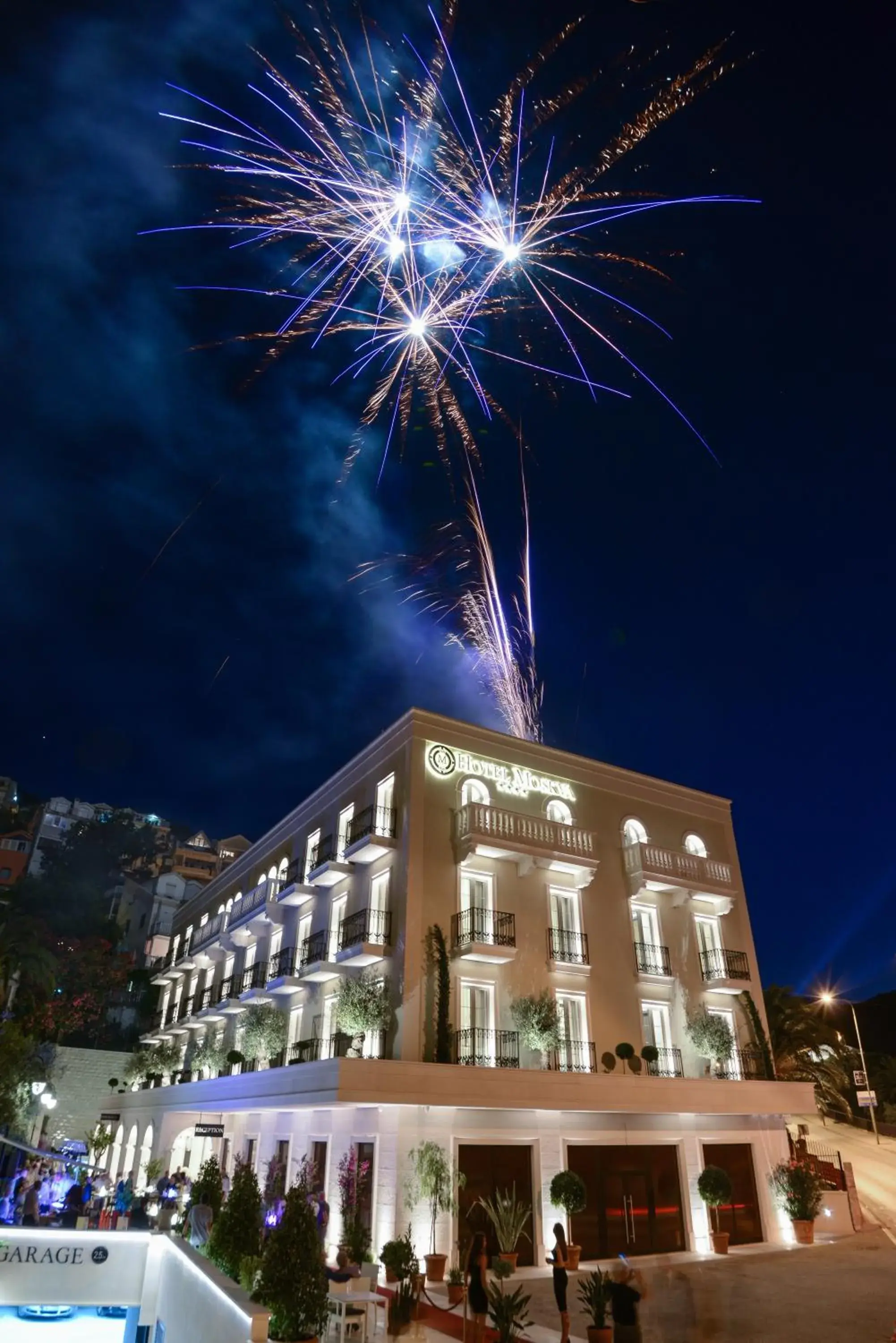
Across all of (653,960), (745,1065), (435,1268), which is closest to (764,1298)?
(435,1268)

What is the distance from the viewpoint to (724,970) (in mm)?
25359

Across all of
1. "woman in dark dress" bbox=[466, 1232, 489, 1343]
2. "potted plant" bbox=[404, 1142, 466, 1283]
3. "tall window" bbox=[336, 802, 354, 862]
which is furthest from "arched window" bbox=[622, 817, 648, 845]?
"woman in dark dress" bbox=[466, 1232, 489, 1343]

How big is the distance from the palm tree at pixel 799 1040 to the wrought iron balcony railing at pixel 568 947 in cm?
1315

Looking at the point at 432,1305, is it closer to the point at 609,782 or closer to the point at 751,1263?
the point at 751,1263

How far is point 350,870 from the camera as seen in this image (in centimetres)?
2439

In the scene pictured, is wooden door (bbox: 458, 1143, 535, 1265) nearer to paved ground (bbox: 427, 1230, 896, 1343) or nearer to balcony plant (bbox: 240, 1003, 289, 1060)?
paved ground (bbox: 427, 1230, 896, 1343)

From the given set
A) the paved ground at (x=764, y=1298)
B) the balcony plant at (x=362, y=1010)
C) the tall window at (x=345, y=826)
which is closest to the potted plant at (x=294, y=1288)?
the paved ground at (x=764, y=1298)

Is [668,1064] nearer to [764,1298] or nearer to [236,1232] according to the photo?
[764,1298]

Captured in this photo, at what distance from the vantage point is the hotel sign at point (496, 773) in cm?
2361

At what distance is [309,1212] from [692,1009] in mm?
17154

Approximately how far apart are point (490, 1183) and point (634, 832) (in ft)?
36.8

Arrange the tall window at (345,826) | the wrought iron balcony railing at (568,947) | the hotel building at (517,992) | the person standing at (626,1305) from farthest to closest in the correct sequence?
the tall window at (345,826) < the wrought iron balcony railing at (568,947) < the hotel building at (517,992) < the person standing at (626,1305)

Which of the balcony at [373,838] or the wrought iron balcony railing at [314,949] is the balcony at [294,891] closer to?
the wrought iron balcony railing at [314,949]

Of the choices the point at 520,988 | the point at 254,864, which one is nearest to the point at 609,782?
the point at 520,988
